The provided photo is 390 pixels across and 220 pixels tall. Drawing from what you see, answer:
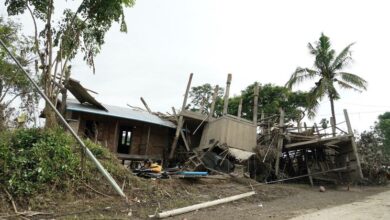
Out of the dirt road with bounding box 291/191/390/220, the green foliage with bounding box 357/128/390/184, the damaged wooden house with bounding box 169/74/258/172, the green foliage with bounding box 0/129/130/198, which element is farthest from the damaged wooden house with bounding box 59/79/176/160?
the green foliage with bounding box 357/128/390/184

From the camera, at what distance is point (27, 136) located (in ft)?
33.3

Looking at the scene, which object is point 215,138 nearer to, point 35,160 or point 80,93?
point 80,93

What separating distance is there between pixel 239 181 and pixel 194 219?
5588 millimetres

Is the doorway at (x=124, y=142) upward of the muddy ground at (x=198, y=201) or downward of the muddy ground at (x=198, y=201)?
upward

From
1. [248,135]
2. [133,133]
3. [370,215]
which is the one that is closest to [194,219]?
[370,215]

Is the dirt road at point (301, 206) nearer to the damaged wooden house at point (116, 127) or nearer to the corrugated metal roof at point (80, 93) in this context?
the damaged wooden house at point (116, 127)

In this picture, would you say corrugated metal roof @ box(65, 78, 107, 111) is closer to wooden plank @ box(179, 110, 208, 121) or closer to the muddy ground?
wooden plank @ box(179, 110, 208, 121)

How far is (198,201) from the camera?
1027 centimetres

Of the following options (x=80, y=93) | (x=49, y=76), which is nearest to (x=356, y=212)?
(x=49, y=76)

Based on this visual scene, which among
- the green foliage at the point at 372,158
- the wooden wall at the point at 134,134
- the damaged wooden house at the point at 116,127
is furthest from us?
the green foliage at the point at 372,158

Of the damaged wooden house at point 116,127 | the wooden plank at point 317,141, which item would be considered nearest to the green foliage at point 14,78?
the damaged wooden house at point 116,127

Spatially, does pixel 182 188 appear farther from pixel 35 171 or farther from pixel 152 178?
pixel 35 171

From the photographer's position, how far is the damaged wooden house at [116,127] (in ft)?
52.0

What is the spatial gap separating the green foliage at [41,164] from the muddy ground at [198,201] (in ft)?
1.64
